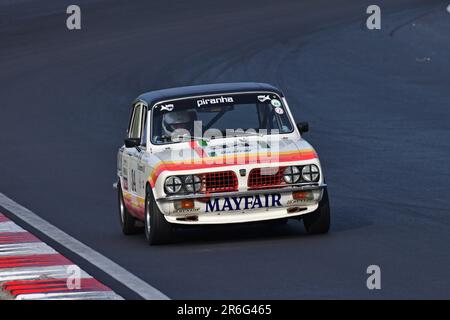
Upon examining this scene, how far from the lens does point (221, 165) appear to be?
45.5ft

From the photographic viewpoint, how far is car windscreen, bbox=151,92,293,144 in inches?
585

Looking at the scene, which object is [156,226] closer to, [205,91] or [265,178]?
[265,178]

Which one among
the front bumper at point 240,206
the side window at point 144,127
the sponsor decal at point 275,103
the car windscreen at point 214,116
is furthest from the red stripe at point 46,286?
the sponsor decal at point 275,103

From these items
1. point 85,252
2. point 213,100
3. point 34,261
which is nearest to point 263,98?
point 213,100

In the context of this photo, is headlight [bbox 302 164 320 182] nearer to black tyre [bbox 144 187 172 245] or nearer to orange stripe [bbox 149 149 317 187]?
orange stripe [bbox 149 149 317 187]

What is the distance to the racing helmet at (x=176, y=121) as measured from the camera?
14.9 meters

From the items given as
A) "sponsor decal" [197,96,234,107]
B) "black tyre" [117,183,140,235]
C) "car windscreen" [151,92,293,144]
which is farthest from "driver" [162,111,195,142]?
"black tyre" [117,183,140,235]

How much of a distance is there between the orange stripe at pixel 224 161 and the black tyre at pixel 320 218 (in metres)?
0.40

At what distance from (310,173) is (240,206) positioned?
724mm

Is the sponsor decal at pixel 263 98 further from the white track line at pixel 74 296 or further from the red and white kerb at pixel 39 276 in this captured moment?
the white track line at pixel 74 296

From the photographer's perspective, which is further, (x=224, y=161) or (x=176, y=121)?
(x=176, y=121)

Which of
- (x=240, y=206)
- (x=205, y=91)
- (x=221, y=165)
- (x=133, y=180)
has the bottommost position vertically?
(x=240, y=206)
